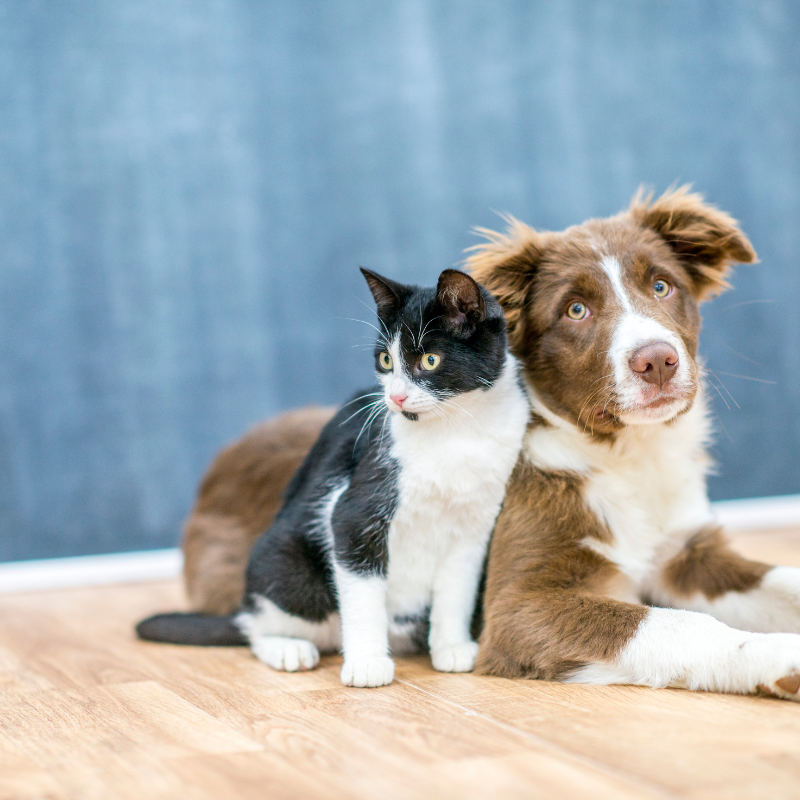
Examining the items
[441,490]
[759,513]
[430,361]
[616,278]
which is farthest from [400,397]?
[759,513]

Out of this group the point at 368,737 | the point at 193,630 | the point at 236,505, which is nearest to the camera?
the point at 368,737

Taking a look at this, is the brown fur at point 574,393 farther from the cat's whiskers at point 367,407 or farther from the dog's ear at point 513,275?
the cat's whiskers at point 367,407

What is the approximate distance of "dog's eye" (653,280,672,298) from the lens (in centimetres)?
159

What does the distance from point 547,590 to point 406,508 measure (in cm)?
28

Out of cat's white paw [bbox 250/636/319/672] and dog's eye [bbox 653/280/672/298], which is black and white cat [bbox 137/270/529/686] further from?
dog's eye [bbox 653/280/672/298]

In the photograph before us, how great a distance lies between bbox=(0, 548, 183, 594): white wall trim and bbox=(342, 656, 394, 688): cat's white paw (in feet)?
5.10

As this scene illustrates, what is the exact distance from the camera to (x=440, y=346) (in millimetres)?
1470

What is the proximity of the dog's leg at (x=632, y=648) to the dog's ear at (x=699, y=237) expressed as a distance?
70 centimetres

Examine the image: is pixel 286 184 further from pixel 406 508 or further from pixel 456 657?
pixel 456 657

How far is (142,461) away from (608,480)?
68.6 inches

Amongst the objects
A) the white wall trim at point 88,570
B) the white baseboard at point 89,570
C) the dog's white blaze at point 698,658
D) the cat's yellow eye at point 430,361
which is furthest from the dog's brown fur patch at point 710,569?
the white wall trim at point 88,570

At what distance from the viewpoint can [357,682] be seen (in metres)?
1.43

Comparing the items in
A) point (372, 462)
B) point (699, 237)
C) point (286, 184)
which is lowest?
point (372, 462)

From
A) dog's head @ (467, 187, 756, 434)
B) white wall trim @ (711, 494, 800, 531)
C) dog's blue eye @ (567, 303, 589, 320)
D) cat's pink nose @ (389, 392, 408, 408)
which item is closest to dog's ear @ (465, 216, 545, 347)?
dog's head @ (467, 187, 756, 434)
